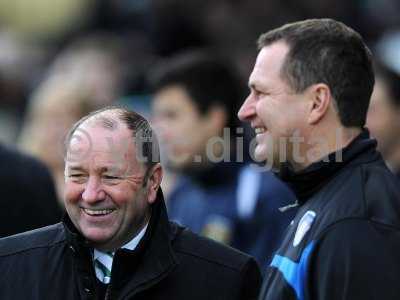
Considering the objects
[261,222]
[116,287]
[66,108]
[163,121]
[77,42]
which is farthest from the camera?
[77,42]

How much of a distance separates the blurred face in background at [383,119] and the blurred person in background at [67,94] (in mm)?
2092

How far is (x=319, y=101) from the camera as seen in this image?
445 centimetres

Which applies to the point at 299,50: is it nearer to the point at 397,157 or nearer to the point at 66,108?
the point at 397,157

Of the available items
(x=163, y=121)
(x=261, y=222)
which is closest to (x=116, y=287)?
(x=261, y=222)

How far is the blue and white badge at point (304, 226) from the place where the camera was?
13.5 ft

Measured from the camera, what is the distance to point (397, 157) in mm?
7516

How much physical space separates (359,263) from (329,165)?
0.56 meters

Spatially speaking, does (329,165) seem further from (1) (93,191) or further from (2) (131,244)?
(1) (93,191)

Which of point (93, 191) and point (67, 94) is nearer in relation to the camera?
point (93, 191)

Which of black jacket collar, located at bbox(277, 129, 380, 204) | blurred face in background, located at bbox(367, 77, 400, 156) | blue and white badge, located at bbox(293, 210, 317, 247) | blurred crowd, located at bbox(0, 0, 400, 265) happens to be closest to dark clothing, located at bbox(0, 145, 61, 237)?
blurred crowd, located at bbox(0, 0, 400, 265)

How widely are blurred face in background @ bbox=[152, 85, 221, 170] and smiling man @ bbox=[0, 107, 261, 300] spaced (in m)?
2.66

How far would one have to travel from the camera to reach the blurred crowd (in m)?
6.61

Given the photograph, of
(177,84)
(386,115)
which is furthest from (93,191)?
(386,115)

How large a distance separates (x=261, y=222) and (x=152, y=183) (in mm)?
2253
